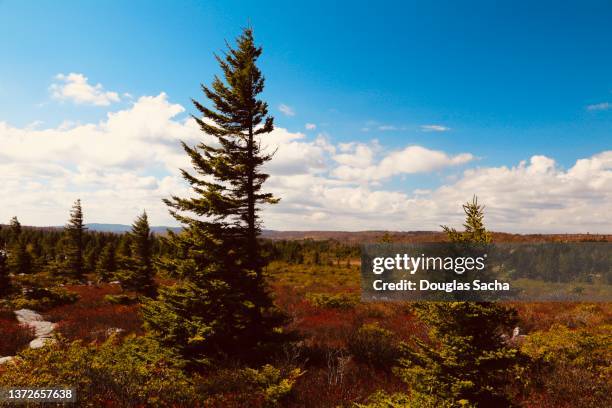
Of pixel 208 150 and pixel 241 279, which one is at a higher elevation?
pixel 208 150

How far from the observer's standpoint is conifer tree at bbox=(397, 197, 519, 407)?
641 cm

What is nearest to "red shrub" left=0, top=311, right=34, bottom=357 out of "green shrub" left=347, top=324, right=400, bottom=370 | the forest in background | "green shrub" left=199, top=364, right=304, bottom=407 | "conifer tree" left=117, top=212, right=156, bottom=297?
the forest in background

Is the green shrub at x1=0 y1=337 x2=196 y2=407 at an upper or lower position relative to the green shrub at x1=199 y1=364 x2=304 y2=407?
upper

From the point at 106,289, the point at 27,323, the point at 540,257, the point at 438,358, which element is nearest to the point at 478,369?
the point at 438,358

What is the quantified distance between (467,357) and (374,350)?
7126mm

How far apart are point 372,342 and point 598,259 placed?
162 ft

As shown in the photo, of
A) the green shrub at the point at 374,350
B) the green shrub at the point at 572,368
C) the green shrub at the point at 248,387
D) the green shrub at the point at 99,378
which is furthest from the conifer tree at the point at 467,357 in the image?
the green shrub at the point at 374,350

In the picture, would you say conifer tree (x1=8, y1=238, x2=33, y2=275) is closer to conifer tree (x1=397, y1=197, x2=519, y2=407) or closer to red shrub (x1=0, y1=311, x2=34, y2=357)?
red shrub (x1=0, y1=311, x2=34, y2=357)

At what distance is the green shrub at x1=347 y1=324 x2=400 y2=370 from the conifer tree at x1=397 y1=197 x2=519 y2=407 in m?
5.75

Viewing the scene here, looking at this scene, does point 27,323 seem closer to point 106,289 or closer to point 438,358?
point 106,289

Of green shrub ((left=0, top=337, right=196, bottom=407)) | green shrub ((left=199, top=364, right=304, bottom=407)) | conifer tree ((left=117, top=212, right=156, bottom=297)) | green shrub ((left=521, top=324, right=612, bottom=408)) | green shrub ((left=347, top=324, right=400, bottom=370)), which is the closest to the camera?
green shrub ((left=0, top=337, right=196, bottom=407))

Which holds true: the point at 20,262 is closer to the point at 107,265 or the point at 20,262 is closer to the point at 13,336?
the point at 107,265

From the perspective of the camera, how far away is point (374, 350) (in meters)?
13.1

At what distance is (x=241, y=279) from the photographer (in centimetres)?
1116
